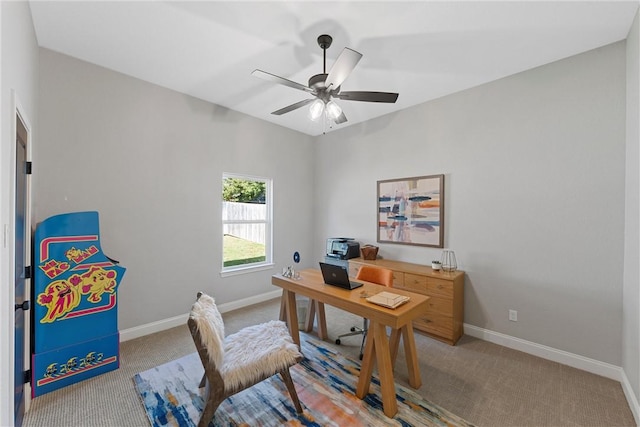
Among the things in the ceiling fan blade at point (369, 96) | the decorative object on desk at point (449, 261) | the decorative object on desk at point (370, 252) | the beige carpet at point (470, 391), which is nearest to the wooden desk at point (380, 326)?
the beige carpet at point (470, 391)

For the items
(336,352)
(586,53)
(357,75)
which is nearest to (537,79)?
(586,53)

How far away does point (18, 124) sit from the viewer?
1726mm

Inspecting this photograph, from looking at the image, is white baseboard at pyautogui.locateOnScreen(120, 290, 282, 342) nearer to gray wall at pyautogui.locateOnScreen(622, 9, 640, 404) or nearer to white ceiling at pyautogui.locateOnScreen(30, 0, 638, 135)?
white ceiling at pyautogui.locateOnScreen(30, 0, 638, 135)

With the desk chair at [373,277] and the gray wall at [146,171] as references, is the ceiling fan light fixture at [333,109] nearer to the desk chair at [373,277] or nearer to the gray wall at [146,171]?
the desk chair at [373,277]

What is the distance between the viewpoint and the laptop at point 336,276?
93.3 inches

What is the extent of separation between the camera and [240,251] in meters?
4.19

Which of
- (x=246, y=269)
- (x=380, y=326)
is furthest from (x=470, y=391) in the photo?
(x=246, y=269)

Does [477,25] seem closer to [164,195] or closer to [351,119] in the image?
[351,119]

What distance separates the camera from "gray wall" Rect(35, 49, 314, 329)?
2592 millimetres

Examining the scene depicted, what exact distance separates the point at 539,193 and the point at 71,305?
4.50 m

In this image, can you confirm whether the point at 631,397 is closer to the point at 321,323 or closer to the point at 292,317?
the point at 321,323

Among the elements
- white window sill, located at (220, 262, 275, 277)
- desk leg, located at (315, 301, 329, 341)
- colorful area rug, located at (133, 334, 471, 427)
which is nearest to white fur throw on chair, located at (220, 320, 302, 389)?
colorful area rug, located at (133, 334, 471, 427)

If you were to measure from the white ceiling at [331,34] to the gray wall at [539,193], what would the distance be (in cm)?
32

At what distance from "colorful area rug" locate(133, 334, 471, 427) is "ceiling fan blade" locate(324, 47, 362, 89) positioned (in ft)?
8.08
